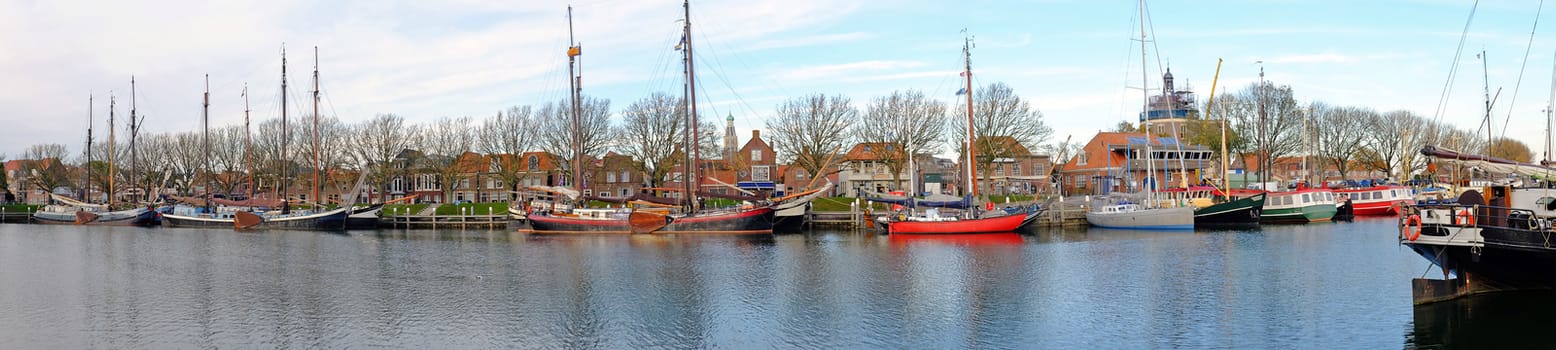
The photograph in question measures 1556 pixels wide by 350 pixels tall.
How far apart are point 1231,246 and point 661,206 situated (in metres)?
31.5

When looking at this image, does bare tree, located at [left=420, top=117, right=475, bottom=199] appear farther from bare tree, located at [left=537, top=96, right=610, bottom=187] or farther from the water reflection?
the water reflection

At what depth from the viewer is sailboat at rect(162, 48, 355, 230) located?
6231 cm

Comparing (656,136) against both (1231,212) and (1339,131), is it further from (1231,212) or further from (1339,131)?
(1339,131)

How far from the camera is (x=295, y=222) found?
6316 cm

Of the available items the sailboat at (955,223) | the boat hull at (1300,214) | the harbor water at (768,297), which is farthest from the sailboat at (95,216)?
the boat hull at (1300,214)

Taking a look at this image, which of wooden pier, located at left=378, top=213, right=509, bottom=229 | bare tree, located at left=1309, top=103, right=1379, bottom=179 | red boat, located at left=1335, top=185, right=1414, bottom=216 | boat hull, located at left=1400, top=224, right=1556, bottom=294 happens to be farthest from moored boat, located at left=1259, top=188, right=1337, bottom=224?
wooden pier, located at left=378, top=213, right=509, bottom=229

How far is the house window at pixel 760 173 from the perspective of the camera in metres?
89.9

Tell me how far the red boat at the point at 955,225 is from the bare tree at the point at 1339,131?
40.6 meters

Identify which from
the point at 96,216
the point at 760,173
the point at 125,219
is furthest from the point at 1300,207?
the point at 96,216

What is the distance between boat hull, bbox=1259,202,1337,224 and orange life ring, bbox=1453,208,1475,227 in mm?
36311

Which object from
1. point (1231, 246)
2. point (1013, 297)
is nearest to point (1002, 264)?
point (1013, 297)

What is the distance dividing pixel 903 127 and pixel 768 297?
41.7m

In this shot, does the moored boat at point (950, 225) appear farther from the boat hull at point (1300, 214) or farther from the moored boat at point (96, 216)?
the moored boat at point (96, 216)

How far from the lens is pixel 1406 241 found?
21422mm
